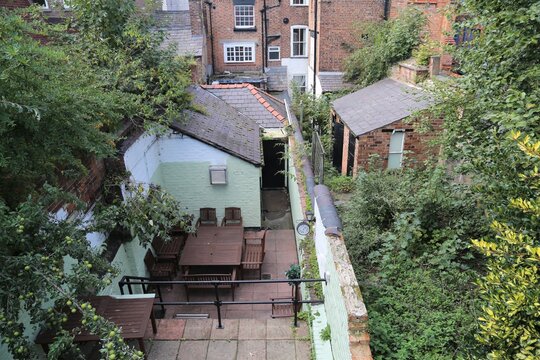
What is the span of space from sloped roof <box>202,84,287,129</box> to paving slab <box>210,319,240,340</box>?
709cm

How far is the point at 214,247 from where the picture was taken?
7.83m

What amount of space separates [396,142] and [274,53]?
55.7 feet

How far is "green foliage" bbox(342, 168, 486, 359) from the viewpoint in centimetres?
341

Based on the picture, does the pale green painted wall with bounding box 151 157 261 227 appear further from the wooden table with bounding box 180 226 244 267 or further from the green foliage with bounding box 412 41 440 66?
the green foliage with bounding box 412 41 440 66

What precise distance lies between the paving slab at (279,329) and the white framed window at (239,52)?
66.8 feet

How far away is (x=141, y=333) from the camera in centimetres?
412

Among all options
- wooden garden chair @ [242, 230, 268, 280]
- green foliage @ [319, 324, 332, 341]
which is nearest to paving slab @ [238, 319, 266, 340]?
green foliage @ [319, 324, 332, 341]

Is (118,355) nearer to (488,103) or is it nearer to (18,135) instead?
(18,135)

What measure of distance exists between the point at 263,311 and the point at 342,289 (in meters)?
3.74

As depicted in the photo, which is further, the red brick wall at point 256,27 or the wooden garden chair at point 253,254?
the red brick wall at point 256,27

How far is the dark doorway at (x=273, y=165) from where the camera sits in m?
11.4

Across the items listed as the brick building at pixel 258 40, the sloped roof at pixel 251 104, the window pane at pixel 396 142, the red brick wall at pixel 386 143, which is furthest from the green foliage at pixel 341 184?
the brick building at pixel 258 40

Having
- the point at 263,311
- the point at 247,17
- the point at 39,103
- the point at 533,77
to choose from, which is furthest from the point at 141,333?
the point at 247,17

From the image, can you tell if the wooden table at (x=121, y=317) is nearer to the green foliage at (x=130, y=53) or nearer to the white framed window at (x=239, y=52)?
the green foliage at (x=130, y=53)
